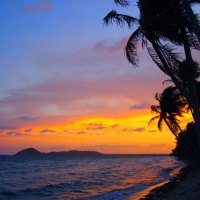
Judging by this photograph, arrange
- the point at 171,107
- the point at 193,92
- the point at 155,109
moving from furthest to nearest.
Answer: the point at 155,109, the point at 171,107, the point at 193,92

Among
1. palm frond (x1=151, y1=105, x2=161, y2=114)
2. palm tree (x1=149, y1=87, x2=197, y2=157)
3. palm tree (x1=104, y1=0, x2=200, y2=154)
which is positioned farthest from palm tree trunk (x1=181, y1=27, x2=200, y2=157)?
palm frond (x1=151, y1=105, x2=161, y2=114)

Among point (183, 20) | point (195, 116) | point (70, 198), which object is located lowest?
point (70, 198)

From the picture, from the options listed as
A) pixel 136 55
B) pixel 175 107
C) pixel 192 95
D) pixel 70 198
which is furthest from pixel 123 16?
pixel 175 107

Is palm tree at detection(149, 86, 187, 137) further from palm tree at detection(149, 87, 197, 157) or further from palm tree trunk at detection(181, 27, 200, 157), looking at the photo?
palm tree trunk at detection(181, 27, 200, 157)

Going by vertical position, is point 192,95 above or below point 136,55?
below

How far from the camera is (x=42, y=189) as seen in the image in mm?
25406

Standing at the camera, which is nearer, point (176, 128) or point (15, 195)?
point (15, 195)

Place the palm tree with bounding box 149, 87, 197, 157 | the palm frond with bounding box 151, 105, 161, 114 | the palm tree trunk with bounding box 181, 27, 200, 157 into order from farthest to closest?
the palm frond with bounding box 151, 105, 161, 114 < the palm tree with bounding box 149, 87, 197, 157 < the palm tree trunk with bounding box 181, 27, 200, 157

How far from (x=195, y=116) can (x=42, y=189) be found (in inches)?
671

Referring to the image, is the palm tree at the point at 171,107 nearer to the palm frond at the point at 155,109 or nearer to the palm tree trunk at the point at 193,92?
the palm frond at the point at 155,109

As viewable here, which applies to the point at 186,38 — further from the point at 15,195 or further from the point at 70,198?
the point at 15,195

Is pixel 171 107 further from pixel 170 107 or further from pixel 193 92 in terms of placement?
pixel 193 92

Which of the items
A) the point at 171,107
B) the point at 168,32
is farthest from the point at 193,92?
the point at 171,107

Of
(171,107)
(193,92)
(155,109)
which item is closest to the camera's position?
(193,92)
